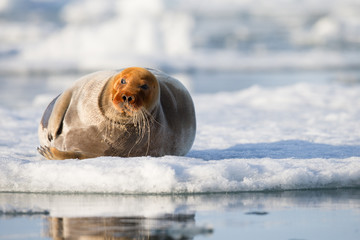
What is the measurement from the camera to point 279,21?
3925 centimetres

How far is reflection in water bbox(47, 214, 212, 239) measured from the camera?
3.22m

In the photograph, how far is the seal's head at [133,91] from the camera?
182 inches

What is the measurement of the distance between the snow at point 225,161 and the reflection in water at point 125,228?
734 millimetres

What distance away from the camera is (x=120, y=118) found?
4.88 m

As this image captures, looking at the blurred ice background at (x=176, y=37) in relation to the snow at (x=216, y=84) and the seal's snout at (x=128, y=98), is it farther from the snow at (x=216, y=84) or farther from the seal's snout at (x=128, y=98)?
the seal's snout at (x=128, y=98)

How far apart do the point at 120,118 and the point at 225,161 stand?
0.82m

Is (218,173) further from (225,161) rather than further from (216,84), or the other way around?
(216,84)

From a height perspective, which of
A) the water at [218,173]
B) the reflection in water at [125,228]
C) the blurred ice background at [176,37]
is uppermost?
the blurred ice background at [176,37]

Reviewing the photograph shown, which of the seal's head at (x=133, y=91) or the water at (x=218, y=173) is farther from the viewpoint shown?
the seal's head at (x=133, y=91)

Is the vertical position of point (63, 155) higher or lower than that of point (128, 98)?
lower

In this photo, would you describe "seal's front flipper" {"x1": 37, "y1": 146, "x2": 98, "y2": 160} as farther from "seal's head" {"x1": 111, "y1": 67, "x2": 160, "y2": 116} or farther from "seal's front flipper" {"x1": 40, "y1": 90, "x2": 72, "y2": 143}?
"seal's head" {"x1": 111, "y1": 67, "x2": 160, "y2": 116}

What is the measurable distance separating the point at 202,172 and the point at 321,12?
126 ft

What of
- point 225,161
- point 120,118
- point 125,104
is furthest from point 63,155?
point 225,161

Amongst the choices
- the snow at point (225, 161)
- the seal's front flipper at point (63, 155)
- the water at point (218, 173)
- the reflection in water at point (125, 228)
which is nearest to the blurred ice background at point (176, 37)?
the water at point (218, 173)
